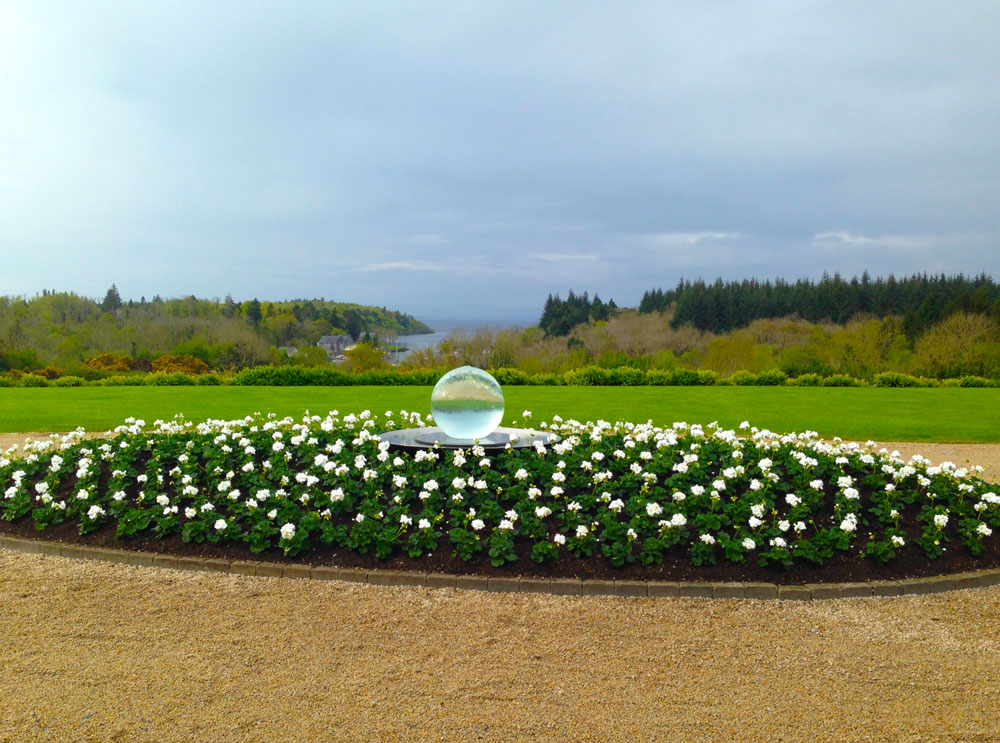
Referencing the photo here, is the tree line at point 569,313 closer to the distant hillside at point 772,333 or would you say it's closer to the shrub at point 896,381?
the distant hillside at point 772,333

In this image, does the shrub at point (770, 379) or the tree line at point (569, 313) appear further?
the tree line at point (569, 313)

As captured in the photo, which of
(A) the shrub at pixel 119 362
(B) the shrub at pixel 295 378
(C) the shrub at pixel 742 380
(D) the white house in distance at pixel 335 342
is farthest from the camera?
(D) the white house in distance at pixel 335 342

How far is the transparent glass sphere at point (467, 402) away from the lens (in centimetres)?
882

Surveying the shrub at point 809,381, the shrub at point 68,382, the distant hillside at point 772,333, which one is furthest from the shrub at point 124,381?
the shrub at point 809,381

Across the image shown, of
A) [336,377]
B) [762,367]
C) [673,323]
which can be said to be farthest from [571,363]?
[673,323]

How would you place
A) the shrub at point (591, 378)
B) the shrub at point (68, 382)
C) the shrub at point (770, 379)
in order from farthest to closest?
the shrub at point (770, 379) → the shrub at point (68, 382) → the shrub at point (591, 378)

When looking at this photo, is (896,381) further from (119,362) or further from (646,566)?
(119,362)

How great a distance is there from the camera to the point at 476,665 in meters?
4.71

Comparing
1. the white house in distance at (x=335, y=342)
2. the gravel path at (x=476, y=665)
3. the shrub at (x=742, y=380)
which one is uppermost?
the white house in distance at (x=335, y=342)

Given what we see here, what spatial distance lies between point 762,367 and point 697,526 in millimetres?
34996

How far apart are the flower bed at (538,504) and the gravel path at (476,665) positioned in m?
0.59

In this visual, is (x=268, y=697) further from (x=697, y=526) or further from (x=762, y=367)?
(x=762, y=367)

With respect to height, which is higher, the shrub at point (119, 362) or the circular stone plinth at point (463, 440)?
the shrub at point (119, 362)

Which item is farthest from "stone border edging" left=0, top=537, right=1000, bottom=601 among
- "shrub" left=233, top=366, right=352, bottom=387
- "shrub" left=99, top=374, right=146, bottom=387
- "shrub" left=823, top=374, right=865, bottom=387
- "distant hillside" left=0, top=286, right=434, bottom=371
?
"distant hillside" left=0, top=286, right=434, bottom=371
